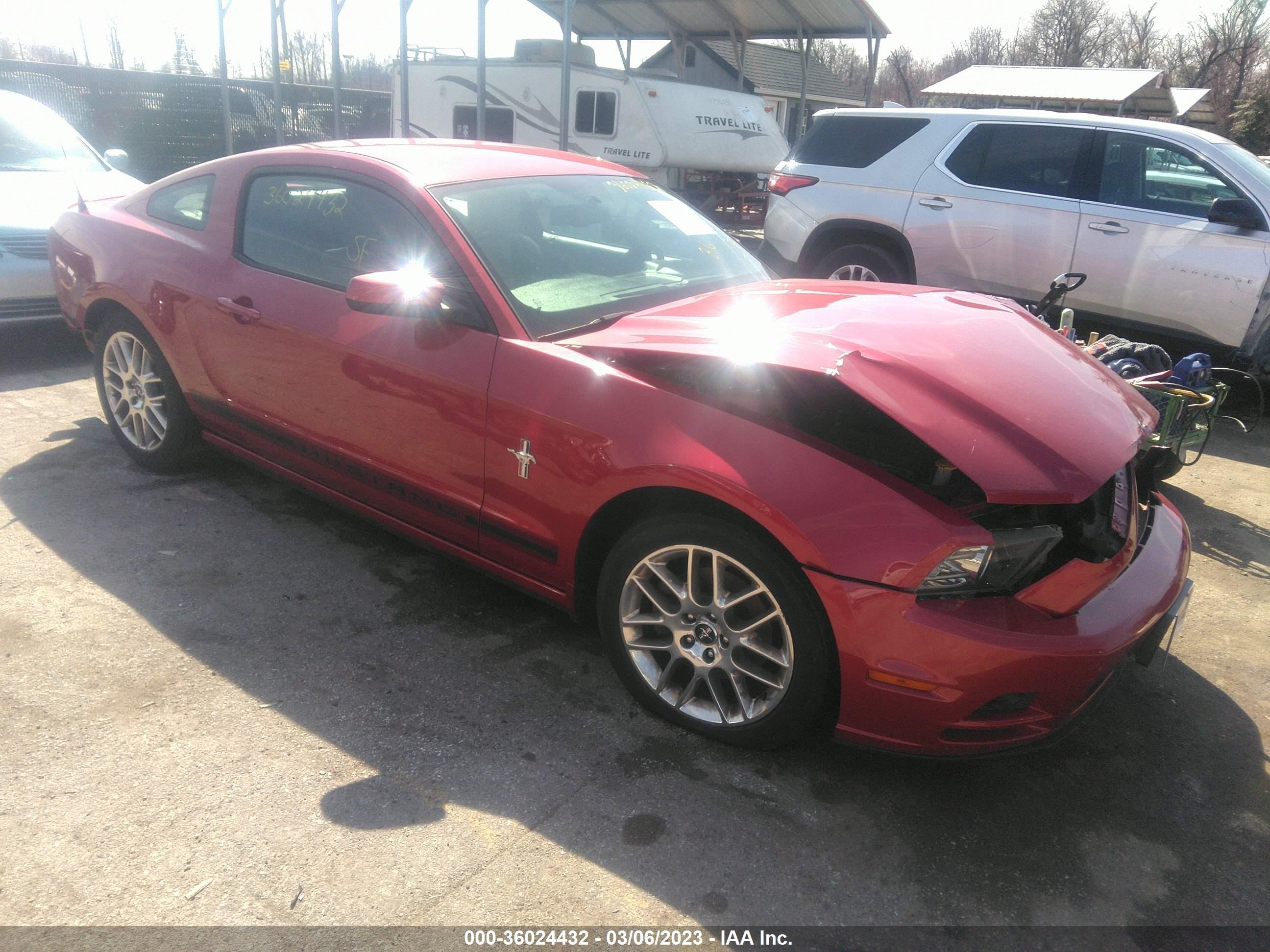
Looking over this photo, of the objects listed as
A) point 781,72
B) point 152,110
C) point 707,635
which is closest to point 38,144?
point 707,635

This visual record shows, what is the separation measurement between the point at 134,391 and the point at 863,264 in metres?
5.24

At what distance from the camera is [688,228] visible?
381cm

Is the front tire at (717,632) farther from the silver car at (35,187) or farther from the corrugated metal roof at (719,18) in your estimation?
the corrugated metal roof at (719,18)

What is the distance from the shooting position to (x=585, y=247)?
333 cm

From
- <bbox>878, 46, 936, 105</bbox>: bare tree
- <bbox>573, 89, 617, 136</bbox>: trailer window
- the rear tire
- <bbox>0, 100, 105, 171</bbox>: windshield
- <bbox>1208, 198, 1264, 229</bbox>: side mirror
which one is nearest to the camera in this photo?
<bbox>1208, 198, 1264, 229</bbox>: side mirror

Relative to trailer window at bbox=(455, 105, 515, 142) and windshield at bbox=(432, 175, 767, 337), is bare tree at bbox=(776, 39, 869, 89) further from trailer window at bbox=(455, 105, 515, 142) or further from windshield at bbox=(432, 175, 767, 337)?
windshield at bbox=(432, 175, 767, 337)

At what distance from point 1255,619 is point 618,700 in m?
2.58

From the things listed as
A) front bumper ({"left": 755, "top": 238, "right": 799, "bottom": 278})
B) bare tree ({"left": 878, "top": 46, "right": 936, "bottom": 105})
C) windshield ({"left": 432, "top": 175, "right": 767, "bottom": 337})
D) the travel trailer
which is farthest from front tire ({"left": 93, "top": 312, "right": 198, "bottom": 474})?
bare tree ({"left": 878, "top": 46, "right": 936, "bottom": 105})

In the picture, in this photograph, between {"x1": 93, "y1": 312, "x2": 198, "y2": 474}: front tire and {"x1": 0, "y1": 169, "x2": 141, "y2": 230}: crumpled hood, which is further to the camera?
{"x1": 0, "y1": 169, "x2": 141, "y2": 230}: crumpled hood

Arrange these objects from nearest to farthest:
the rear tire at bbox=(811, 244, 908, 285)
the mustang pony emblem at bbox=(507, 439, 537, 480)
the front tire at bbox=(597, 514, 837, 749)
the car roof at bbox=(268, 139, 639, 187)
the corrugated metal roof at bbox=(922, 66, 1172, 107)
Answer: the front tire at bbox=(597, 514, 837, 749) → the mustang pony emblem at bbox=(507, 439, 537, 480) → the car roof at bbox=(268, 139, 639, 187) → the rear tire at bbox=(811, 244, 908, 285) → the corrugated metal roof at bbox=(922, 66, 1172, 107)

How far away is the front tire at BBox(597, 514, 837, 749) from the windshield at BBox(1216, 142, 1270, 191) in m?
5.51

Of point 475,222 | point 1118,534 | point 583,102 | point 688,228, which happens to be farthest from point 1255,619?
point 583,102

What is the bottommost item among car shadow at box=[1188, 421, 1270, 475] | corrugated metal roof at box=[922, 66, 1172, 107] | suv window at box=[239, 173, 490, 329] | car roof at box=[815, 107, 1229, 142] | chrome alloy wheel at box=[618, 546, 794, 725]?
car shadow at box=[1188, 421, 1270, 475]

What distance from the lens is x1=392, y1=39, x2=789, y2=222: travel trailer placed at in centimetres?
1476
